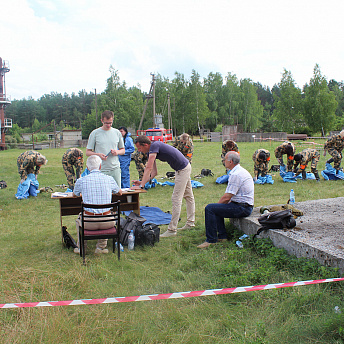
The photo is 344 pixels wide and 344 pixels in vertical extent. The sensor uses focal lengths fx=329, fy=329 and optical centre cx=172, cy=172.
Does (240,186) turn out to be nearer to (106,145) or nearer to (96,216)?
(96,216)

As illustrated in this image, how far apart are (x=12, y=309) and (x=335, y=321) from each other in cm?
294

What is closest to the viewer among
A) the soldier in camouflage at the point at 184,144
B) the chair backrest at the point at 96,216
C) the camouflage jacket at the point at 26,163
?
the chair backrest at the point at 96,216

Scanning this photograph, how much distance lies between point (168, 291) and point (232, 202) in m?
2.02

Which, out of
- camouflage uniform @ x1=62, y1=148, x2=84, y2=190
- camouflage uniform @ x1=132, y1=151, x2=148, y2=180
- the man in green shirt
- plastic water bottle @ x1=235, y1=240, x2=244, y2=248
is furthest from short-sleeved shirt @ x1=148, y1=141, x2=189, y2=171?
camouflage uniform @ x1=132, y1=151, x2=148, y2=180

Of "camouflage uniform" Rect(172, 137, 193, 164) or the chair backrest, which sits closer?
the chair backrest

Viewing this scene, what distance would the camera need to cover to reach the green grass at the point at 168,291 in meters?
2.76

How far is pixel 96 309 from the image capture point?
124 inches

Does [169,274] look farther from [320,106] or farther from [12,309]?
[320,106]

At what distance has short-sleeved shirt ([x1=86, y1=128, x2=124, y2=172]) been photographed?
5.57m

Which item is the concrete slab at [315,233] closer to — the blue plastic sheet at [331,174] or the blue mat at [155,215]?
the blue mat at [155,215]

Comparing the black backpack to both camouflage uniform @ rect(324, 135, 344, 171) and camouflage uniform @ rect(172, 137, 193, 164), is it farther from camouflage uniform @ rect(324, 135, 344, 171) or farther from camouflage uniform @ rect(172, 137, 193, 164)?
camouflage uniform @ rect(324, 135, 344, 171)

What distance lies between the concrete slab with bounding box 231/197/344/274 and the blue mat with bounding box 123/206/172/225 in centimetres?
164

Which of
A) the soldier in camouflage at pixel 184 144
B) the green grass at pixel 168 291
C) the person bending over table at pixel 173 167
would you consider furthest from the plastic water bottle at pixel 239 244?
the soldier in camouflage at pixel 184 144

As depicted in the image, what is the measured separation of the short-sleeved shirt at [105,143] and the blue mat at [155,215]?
4.90 feet
